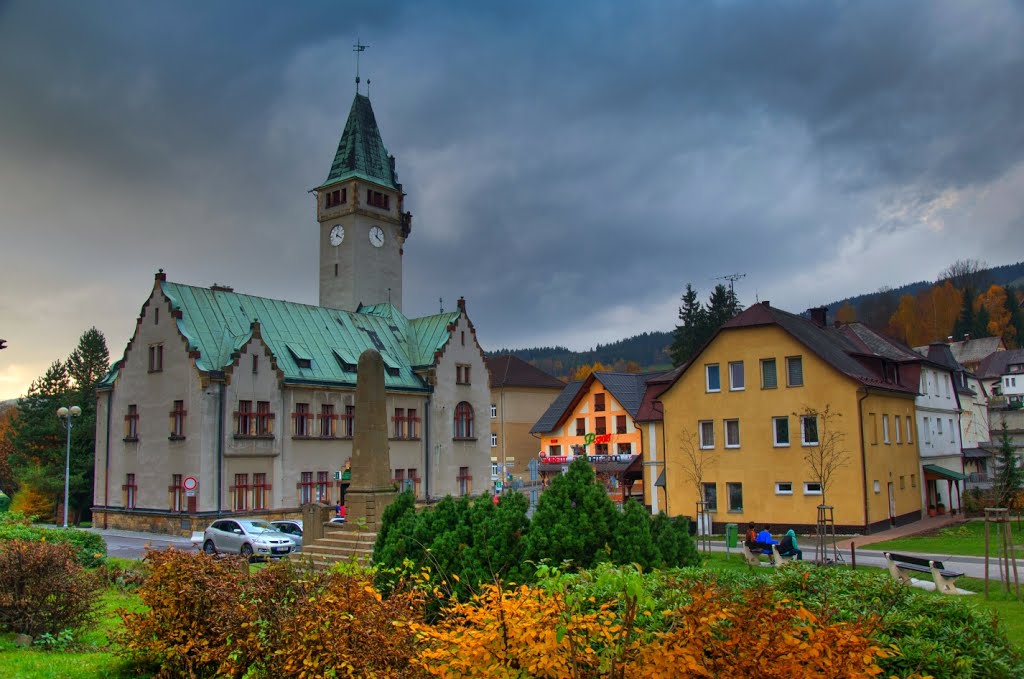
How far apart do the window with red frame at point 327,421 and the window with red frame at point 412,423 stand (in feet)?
20.9

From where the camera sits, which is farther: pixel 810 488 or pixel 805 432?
pixel 805 432

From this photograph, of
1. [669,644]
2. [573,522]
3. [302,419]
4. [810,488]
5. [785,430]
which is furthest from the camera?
[302,419]

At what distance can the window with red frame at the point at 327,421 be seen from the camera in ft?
159

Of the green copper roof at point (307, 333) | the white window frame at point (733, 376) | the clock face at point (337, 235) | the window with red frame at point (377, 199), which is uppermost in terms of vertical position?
the window with red frame at point (377, 199)

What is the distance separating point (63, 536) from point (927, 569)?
20.0 metres

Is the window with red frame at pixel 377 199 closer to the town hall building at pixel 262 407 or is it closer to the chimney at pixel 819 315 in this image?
the town hall building at pixel 262 407

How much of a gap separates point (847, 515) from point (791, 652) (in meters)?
32.3

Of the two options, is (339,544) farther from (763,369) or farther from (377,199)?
(377,199)

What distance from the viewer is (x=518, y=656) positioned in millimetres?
6461

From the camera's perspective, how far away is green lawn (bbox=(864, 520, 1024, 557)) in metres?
28.4

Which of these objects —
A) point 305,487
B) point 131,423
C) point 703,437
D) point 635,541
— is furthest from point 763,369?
point 131,423

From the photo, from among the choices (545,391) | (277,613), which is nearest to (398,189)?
(545,391)

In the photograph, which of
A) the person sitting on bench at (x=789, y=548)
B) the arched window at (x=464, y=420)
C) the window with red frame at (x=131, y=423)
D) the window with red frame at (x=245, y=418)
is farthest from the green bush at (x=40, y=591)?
the arched window at (x=464, y=420)

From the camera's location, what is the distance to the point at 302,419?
156ft
